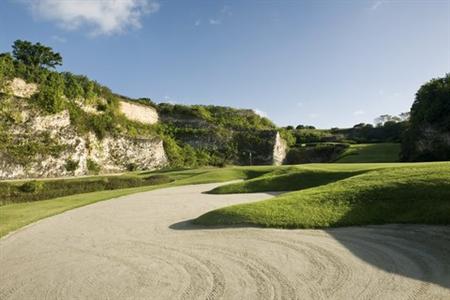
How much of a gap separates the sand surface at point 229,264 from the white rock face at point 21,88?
32.8m

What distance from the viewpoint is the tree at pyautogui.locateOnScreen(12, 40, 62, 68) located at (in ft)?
173

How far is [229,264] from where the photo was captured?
7.66 m

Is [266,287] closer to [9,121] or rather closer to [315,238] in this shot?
[315,238]

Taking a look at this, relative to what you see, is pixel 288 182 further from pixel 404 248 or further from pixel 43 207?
pixel 404 248

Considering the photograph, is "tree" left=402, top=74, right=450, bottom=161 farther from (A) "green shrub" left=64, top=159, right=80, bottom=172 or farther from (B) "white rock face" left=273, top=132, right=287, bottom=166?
(A) "green shrub" left=64, top=159, right=80, bottom=172

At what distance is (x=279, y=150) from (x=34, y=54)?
4364 centimetres

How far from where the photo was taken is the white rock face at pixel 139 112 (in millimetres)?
59059

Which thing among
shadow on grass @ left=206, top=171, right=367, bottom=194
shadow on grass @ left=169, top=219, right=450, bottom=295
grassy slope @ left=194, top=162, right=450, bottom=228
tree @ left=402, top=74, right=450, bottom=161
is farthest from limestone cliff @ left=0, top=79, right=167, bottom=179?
tree @ left=402, top=74, right=450, bottom=161

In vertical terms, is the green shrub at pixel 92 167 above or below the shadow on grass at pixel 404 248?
above

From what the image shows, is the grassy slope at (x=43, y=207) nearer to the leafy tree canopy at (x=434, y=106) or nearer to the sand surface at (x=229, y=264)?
the sand surface at (x=229, y=264)

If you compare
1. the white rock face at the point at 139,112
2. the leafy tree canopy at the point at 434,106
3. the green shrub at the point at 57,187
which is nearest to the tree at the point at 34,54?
the white rock face at the point at 139,112

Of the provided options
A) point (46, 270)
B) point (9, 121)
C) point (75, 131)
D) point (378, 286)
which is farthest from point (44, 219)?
point (75, 131)

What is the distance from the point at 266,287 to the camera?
20.9ft

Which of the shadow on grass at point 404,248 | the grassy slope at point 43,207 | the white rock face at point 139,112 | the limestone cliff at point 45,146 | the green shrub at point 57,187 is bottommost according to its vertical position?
the shadow on grass at point 404,248
